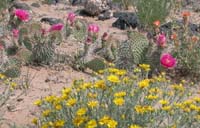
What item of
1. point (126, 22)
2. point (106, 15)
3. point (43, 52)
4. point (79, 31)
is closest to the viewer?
point (43, 52)

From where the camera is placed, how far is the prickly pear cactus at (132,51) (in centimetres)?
713

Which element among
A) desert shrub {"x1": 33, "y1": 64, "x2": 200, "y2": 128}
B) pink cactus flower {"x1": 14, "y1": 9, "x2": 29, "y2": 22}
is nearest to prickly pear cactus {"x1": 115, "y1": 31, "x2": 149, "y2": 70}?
pink cactus flower {"x1": 14, "y1": 9, "x2": 29, "y2": 22}

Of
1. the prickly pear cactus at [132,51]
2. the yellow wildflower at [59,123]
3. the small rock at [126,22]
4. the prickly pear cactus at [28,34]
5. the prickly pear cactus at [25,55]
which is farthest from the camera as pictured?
the small rock at [126,22]

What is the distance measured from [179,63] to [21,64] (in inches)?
94.5

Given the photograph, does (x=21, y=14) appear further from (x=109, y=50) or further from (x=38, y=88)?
(x=38, y=88)

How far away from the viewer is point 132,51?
23.3 feet

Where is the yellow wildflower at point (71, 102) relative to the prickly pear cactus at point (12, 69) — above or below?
above

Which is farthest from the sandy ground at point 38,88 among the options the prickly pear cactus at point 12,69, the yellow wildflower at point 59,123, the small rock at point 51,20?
the yellow wildflower at point 59,123

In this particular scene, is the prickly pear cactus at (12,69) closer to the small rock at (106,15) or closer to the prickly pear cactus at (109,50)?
the prickly pear cactus at (109,50)

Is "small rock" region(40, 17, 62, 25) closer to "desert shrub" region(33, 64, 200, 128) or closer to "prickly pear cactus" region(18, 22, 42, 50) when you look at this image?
"prickly pear cactus" region(18, 22, 42, 50)

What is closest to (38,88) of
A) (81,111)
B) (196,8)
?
(81,111)

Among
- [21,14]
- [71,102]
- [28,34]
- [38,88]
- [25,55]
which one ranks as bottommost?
[38,88]

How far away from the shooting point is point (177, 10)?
11.8 meters

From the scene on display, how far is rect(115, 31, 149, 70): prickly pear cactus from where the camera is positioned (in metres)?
7.13
